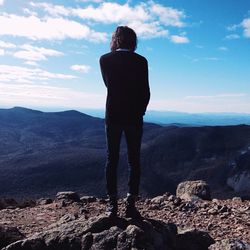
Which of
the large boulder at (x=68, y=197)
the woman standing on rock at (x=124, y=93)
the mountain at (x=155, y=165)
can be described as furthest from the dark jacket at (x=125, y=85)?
the mountain at (x=155, y=165)

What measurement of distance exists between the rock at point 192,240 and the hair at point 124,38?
2.94m

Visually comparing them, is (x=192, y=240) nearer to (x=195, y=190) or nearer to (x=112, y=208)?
(x=112, y=208)

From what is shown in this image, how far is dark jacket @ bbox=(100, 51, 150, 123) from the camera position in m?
5.93

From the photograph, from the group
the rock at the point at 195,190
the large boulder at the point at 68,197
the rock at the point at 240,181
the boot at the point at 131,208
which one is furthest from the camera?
the rock at the point at 240,181

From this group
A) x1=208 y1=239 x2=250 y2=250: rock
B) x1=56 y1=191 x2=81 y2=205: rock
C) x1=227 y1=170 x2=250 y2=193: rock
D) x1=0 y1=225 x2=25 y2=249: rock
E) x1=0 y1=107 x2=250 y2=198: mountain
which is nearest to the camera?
x1=208 y1=239 x2=250 y2=250: rock

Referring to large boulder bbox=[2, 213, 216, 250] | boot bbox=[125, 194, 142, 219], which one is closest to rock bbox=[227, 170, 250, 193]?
boot bbox=[125, 194, 142, 219]

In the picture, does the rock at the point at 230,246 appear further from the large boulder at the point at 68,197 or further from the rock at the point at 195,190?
the rock at the point at 195,190

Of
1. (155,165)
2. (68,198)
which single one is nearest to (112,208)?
(68,198)

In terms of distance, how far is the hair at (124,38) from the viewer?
5973mm

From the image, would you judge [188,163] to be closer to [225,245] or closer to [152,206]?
[152,206]

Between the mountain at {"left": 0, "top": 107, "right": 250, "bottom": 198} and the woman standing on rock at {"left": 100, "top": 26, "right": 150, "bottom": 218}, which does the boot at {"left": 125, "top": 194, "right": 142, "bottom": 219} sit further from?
the mountain at {"left": 0, "top": 107, "right": 250, "bottom": 198}

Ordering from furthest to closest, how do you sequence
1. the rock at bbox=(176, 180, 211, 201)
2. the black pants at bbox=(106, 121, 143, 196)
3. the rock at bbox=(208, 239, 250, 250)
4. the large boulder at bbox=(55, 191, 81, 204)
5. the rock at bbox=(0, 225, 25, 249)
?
the rock at bbox=(176, 180, 211, 201) → the large boulder at bbox=(55, 191, 81, 204) → the rock at bbox=(0, 225, 25, 249) → the black pants at bbox=(106, 121, 143, 196) → the rock at bbox=(208, 239, 250, 250)

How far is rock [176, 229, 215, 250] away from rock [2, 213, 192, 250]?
135 millimetres

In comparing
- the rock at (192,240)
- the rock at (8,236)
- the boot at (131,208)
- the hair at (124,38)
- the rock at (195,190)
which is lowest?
the rock at (195,190)
